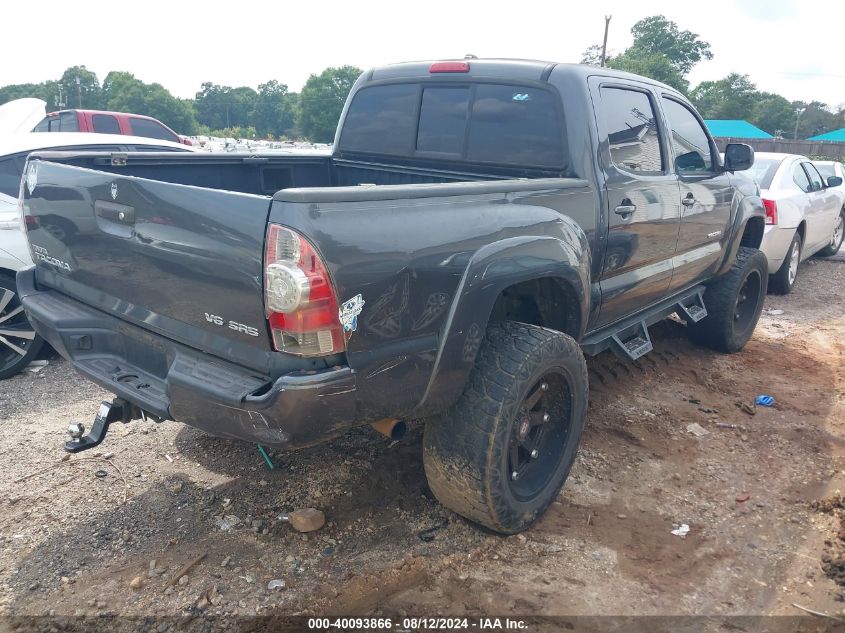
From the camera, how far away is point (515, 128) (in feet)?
11.6

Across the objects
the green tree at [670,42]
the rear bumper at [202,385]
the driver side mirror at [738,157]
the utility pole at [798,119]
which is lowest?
the rear bumper at [202,385]

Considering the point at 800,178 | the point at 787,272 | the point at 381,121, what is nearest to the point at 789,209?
the point at 787,272

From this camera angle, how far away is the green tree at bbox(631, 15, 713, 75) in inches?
3076

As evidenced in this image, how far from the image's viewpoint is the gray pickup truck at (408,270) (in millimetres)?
2182

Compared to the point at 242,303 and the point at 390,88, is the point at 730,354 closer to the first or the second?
the point at 390,88

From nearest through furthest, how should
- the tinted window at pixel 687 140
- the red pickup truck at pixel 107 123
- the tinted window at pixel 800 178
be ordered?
1. the tinted window at pixel 687 140
2. the tinted window at pixel 800 178
3. the red pickup truck at pixel 107 123

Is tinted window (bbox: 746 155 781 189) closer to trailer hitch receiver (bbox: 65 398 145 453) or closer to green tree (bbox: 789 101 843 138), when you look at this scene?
trailer hitch receiver (bbox: 65 398 145 453)

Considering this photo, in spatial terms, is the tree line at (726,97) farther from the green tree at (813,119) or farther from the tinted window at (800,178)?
the tinted window at (800,178)

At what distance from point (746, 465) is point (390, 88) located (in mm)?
3064

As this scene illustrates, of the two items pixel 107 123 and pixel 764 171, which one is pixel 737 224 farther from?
pixel 107 123

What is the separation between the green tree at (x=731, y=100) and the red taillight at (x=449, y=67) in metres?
72.7

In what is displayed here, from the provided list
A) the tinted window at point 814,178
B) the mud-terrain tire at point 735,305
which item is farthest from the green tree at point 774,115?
the mud-terrain tire at point 735,305

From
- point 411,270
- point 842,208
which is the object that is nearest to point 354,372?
point 411,270

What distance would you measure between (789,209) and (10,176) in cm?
763
